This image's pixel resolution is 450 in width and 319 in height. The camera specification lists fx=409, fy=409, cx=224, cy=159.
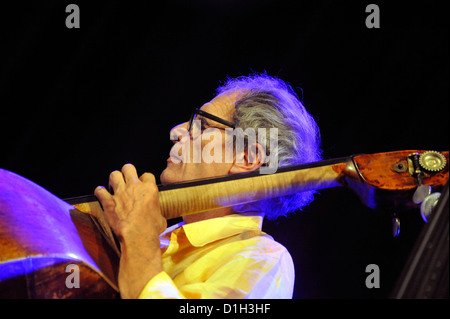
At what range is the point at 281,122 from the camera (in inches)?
80.9

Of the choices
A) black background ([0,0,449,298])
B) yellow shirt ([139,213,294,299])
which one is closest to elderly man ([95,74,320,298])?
yellow shirt ([139,213,294,299])

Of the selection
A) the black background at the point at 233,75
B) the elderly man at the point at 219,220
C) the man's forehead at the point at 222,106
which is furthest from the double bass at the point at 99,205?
the black background at the point at 233,75

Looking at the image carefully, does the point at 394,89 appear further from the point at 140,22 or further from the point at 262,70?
the point at 140,22

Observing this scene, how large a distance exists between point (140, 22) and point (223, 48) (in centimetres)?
57

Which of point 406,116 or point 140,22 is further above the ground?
point 140,22

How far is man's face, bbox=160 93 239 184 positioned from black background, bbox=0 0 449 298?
70 cm

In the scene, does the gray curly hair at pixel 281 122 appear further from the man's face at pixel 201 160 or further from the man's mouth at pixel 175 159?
the man's mouth at pixel 175 159

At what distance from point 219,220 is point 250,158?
368mm

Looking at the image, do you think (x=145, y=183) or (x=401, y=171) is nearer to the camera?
(x=401, y=171)

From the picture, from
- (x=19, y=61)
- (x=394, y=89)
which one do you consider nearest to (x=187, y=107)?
(x=19, y=61)

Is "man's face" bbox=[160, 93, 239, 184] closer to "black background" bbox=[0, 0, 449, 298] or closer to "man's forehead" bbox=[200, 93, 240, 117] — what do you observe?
"man's forehead" bbox=[200, 93, 240, 117]

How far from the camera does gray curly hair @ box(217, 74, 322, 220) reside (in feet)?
6.57

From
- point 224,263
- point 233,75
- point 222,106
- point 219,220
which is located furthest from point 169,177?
point 233,75

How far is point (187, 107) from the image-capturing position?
2.83 meters
